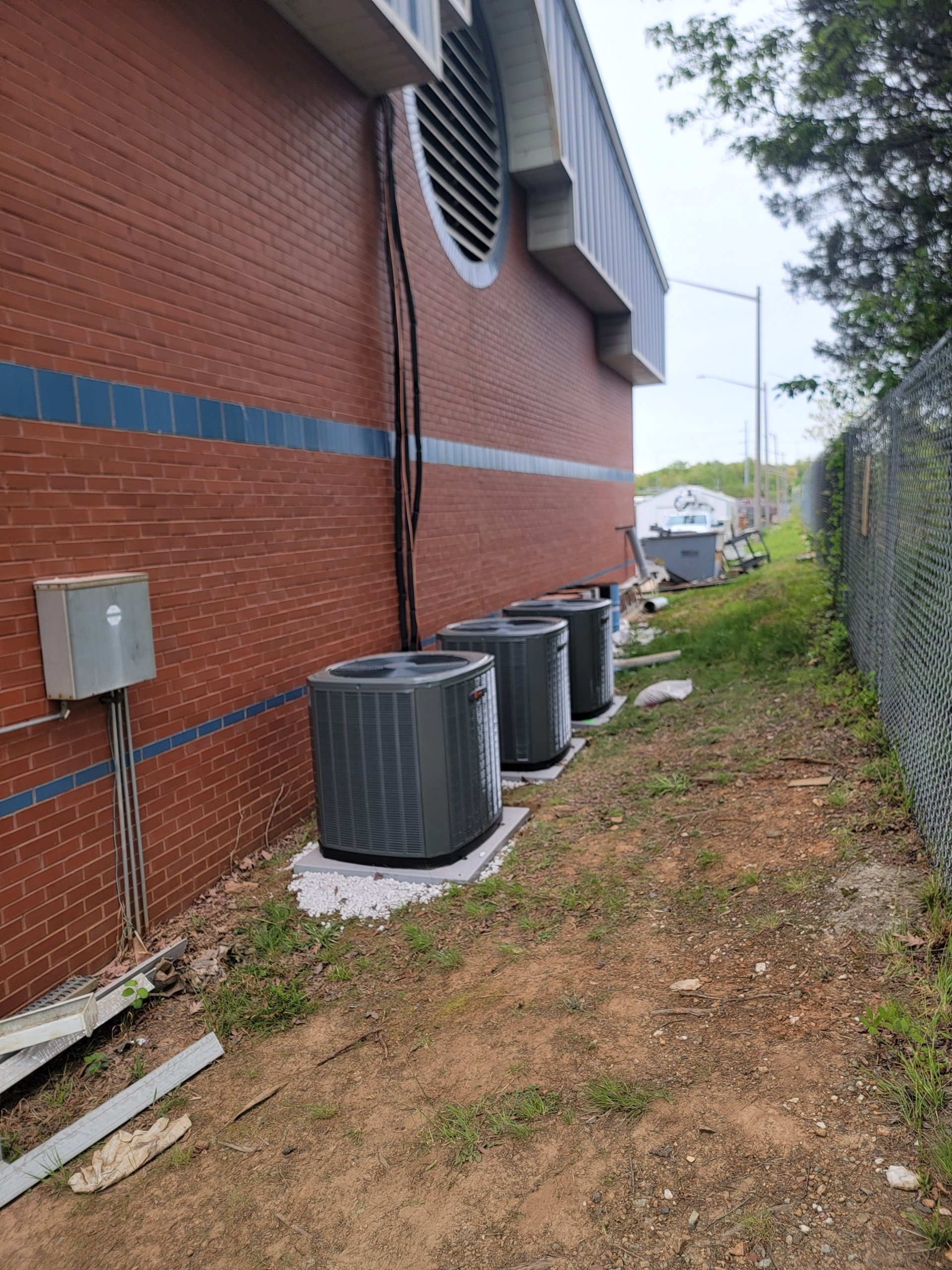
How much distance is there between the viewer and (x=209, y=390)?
15.1 ft

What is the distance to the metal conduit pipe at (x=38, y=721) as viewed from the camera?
328 cm

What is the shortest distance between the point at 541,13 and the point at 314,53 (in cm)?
546

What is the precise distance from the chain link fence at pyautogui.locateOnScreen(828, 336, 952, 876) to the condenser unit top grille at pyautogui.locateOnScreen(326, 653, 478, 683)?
7.48 feet

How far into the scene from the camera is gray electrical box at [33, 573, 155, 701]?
11.2ft

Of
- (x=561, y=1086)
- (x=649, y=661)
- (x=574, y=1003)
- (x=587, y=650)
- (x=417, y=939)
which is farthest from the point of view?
(x=649, y=661)

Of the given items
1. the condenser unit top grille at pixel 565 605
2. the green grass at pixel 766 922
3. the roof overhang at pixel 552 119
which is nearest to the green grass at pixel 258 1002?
the green grass at pixel 766 922

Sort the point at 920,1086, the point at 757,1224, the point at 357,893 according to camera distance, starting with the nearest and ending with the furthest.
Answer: the point at 757,1224
the point at 920,1086
the point at 357,893

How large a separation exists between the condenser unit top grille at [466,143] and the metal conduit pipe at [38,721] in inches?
254

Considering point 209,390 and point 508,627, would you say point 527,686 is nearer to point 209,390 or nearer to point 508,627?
point 508,627

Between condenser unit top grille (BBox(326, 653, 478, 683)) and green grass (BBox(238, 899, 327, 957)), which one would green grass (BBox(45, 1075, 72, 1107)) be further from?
→ condenser unit top grille (BBox(326, 653, 478, 683))

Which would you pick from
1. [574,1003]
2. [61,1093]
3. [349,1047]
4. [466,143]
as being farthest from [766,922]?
[466,143]

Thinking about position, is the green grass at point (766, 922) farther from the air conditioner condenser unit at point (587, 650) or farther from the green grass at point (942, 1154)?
the air conditioner condenser unit at point (587, 650)

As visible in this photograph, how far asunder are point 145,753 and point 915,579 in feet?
12.7

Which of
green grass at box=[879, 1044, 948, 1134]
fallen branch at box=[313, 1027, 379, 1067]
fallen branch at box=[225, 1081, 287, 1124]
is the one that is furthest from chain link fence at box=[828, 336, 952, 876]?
fallen branch at box=[225, 1081, 287, 1124]
